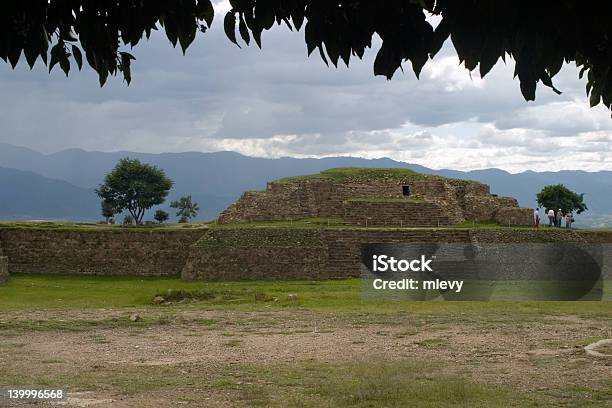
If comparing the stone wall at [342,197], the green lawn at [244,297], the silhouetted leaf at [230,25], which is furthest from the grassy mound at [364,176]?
the silhouetted leaf at [230,25]

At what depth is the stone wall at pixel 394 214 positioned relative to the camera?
32.2 metres

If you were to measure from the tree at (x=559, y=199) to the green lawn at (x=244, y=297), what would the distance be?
30.9 m

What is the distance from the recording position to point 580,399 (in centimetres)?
864

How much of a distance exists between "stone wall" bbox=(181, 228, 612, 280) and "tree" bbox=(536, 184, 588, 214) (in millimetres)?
27124

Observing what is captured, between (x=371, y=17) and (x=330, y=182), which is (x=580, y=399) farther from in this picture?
(x=330, y=182)

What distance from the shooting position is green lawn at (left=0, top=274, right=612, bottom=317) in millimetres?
18469

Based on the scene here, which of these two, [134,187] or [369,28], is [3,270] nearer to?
[369,28]

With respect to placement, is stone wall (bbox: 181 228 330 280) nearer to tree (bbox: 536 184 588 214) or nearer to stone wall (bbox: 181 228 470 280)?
stone wall (bbox: 181 228 470 280)

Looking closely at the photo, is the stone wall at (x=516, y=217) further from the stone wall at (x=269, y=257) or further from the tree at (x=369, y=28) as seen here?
the tree at (x=369, y=28)

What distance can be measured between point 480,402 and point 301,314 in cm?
908

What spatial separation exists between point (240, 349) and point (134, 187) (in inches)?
1665

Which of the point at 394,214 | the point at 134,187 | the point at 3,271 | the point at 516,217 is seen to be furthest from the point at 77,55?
the point at 134,187

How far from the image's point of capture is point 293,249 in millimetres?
26641

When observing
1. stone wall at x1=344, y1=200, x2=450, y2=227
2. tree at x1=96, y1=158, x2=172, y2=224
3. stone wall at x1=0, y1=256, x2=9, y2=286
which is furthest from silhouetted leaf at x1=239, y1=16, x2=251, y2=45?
tree at x1=96, y1=158, x2=172, y2=224
